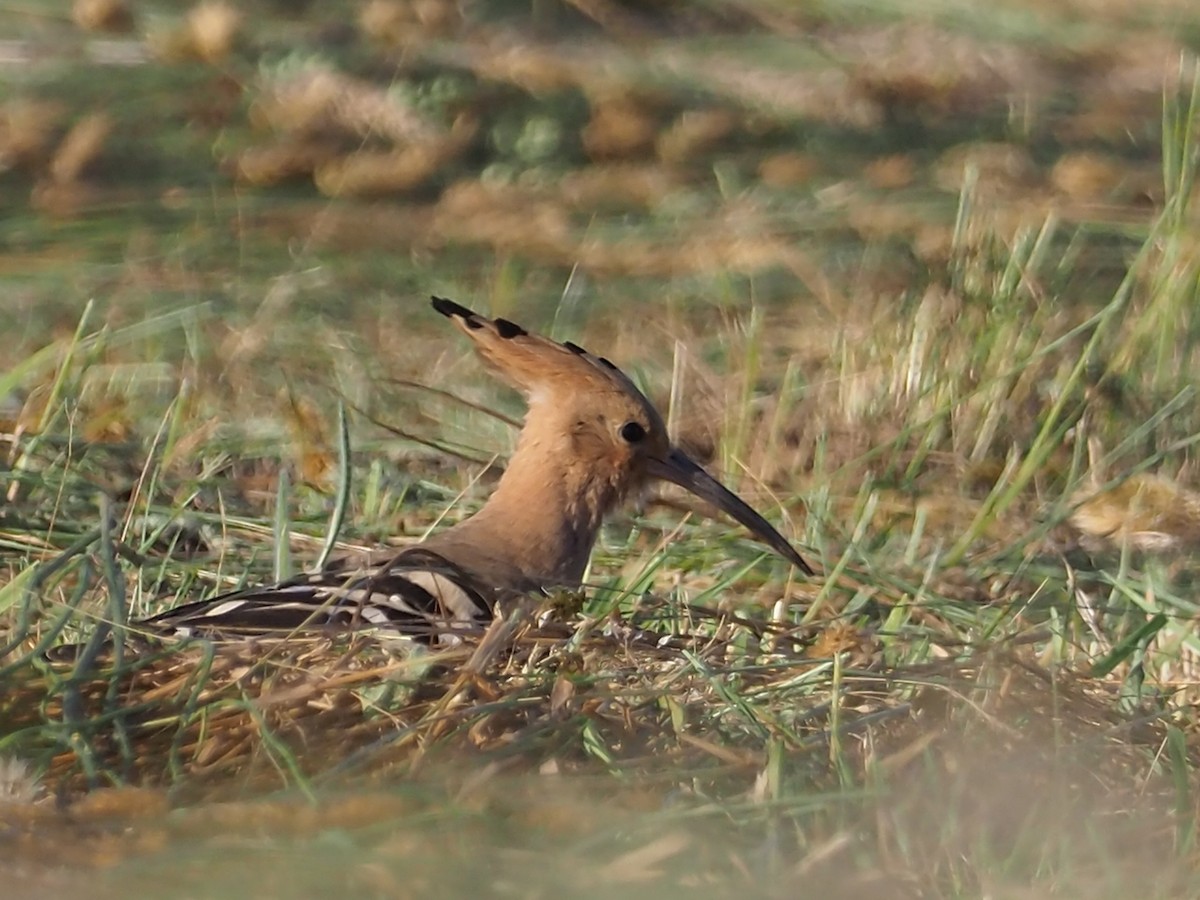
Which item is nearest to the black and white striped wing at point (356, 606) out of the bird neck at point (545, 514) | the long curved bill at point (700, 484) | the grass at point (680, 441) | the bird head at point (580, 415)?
the grass at point (680, 441)

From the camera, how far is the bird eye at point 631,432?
3.12 metres

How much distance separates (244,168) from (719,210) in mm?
1133

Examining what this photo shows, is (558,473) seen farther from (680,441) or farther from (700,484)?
(680,441)

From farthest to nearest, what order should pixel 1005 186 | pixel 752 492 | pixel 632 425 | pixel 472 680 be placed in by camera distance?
pixel 1005 186, pixel 752 492, pixel 632 425, pixel 472 680

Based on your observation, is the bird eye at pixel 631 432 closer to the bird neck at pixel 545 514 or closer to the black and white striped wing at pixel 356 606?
the bird neck at pixel 545 514

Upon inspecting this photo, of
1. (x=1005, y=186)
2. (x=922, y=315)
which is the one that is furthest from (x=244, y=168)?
(x=922, y=315)

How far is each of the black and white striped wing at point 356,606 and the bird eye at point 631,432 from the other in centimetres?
54

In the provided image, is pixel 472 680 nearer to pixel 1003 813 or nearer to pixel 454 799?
pixel 454 799

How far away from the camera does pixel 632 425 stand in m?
3.13

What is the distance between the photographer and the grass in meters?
2.00

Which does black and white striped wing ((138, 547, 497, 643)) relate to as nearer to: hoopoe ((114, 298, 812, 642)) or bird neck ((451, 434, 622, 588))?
hoopoe ((114, 298, 812, 642))

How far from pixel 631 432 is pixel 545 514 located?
0.19 meters

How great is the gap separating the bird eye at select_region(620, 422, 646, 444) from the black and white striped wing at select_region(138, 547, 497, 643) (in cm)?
54

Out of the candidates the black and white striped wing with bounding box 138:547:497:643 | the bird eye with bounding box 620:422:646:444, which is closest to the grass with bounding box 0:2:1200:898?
the black and white striped wing with bounding box 138:547:497:643
